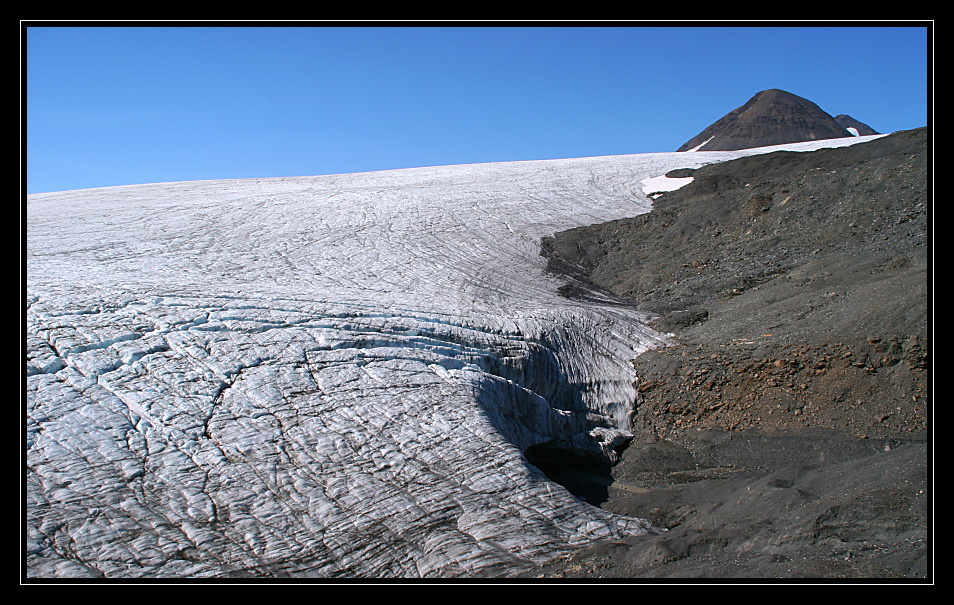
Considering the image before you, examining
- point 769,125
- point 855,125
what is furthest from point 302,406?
point 855,125

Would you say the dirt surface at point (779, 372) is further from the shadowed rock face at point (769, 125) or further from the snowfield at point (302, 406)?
the shadowed rock face at point (769, 125)

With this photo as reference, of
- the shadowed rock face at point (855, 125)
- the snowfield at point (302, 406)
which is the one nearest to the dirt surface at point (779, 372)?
the snowfield at point (302, 406)

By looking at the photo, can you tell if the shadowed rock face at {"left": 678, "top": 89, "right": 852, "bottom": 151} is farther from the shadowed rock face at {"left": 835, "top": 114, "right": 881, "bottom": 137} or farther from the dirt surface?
the dirt surface

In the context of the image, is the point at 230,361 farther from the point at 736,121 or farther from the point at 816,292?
the point at 736,121

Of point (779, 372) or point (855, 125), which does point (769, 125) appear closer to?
point (855, 125)

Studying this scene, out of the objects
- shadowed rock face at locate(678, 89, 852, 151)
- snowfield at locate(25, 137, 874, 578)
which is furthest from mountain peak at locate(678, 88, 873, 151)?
snowfield at locate(25, 137, 874, 578)

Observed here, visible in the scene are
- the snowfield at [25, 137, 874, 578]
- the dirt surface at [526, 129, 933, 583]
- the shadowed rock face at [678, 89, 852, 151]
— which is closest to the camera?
the dirt surface at [526, 129, 933, 583]
